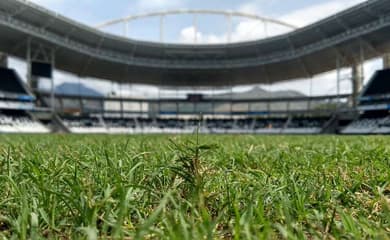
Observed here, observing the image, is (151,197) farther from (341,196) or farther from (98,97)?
(98,97)

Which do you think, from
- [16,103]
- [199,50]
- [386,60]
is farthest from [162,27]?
[386,60]

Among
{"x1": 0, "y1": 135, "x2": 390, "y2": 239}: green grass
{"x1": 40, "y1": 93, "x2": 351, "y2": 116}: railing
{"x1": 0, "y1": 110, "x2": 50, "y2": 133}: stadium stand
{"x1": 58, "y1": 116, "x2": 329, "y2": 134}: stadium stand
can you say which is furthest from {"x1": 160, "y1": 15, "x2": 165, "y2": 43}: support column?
{"x1": 0, "y1": 135, "x2": 390, "y2": 239}: green grass

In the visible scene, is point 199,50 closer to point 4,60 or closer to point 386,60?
point 386,60

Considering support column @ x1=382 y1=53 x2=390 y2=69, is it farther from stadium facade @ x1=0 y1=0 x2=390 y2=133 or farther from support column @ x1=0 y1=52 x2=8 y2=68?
support column @ x1=0 y1=52 x2=8 y2=68

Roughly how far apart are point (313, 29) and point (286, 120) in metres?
17.3

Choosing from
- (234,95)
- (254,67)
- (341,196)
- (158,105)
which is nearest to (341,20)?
(254,67)

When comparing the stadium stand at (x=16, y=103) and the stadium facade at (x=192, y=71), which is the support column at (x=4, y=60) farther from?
the stadium stand at (x=16, y=103)

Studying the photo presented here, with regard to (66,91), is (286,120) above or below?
below

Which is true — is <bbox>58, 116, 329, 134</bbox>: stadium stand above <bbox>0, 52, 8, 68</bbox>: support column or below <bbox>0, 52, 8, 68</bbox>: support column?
below

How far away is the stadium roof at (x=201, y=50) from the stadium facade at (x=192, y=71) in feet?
0.45

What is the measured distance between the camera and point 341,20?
36219 millimetres

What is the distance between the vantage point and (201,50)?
4938 cm

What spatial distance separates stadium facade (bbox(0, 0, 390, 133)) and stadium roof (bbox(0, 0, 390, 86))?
0.14 meters

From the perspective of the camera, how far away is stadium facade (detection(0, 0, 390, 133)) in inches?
1474
